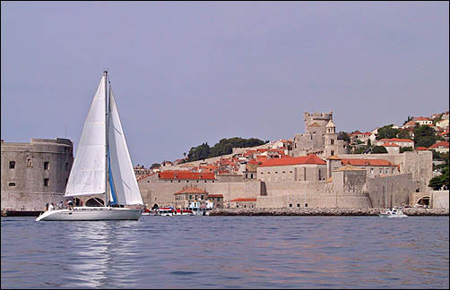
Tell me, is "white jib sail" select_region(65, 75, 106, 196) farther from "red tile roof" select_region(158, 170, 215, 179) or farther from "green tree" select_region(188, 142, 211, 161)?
"green tree" select_region(188, 142, 211, 161)

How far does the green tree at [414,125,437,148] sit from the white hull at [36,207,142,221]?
192 feet

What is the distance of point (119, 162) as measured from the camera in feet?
107

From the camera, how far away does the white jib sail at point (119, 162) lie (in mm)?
32469

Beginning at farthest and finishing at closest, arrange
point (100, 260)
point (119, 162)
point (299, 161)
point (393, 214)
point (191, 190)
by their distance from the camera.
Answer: point (299, 161)
point (191, 190)
point (393, 214)
point (119, 162)
point (100, 260)

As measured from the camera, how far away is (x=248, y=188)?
6350 cm

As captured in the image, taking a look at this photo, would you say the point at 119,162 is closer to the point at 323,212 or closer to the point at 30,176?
the point at 30,176

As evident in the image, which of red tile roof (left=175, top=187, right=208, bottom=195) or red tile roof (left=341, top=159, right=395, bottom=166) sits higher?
red tile roof (left=341, top=159, right=395, bottom=166)

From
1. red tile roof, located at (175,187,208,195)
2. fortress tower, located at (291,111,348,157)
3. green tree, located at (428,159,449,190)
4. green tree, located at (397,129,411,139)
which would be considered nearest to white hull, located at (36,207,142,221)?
red tile roof, located at (175,187,208,195)

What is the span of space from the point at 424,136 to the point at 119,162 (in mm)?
61714

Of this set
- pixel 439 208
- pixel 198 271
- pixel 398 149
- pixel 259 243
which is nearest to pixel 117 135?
pixel 259 243

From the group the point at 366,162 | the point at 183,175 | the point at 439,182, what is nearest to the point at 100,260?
the point at 439,182

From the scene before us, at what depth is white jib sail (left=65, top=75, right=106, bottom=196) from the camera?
3192cm

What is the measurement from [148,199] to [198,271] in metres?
50.8

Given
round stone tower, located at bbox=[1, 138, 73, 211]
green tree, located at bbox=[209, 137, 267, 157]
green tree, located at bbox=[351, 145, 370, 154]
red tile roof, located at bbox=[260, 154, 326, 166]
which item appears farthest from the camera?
green tree, located at bbox=[209, 137, 267, 157]
